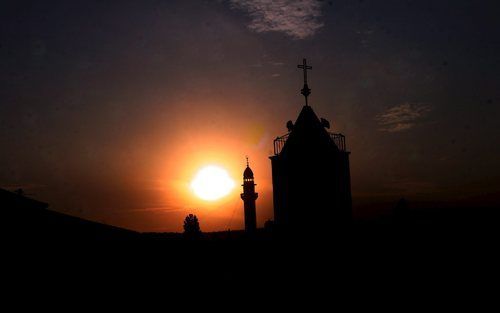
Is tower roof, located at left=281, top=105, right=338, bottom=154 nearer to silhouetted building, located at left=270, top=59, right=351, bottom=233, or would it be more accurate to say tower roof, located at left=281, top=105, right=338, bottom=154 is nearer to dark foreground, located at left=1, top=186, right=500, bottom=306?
silhouetted building, located at left=270, top=59, right=351, bottom=233

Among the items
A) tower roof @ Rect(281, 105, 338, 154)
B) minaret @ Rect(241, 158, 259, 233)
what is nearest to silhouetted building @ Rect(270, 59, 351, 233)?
tower roof @ Rect(281, 105, 338, 154)

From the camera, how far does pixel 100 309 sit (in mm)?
19359

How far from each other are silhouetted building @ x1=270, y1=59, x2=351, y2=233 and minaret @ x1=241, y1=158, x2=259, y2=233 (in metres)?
6.07

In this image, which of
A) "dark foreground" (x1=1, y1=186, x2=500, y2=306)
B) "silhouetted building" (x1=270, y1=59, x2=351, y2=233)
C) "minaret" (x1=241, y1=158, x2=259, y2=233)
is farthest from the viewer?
"minaret" (x1=241, y1=158, x2=259, y2=233)

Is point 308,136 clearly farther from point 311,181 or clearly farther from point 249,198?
point 249,198

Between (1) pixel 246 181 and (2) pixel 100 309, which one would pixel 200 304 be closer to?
(2) pixel 100 309

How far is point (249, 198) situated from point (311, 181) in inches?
365

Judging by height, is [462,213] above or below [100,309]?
above

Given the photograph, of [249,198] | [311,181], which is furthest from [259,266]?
[249,198]

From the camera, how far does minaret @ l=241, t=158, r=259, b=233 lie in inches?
1376

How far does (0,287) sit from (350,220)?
1951 centimetres

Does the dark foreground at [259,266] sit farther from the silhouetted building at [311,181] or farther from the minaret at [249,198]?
the minaret at [249,198]

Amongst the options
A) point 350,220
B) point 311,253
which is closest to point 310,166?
point 350,220

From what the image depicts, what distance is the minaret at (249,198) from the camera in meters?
34.9
